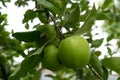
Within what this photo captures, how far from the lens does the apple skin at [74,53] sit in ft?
2.97

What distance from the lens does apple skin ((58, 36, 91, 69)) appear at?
0.90 m

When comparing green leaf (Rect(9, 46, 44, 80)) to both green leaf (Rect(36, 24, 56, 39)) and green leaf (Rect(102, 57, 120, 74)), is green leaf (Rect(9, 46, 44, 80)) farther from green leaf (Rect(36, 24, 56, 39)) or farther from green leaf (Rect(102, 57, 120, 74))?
green leaf (Rect(102, 57, 120, 74))

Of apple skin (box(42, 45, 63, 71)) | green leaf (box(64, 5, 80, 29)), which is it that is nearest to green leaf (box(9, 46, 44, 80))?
apple skin (box(42, 45, 63, 71))

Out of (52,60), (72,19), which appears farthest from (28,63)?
(72,19)

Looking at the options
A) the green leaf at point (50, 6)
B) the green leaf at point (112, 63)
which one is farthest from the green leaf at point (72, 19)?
the green leaf at point (112, 63)

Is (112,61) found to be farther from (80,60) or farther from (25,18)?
(25,18)

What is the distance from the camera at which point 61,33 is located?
104 cm

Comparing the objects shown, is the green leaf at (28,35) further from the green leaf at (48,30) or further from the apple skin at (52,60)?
the apple skin at (52,60)

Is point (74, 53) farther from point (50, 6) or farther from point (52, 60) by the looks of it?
point (50, 6)

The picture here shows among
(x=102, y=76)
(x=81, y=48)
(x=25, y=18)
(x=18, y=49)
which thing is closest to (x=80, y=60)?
(x=81, y=48)

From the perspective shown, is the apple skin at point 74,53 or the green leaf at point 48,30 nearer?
the apple skin at point 74,53

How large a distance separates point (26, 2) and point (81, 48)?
4.31 ft

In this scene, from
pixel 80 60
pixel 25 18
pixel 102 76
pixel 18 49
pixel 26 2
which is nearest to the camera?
pixel 80 60

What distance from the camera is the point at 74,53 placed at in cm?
90
